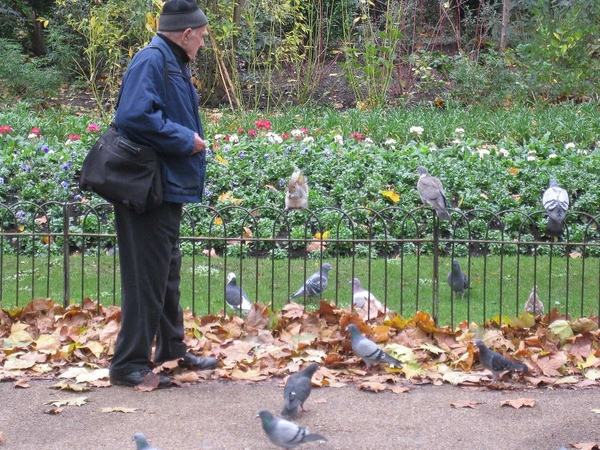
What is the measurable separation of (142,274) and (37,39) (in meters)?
16.6

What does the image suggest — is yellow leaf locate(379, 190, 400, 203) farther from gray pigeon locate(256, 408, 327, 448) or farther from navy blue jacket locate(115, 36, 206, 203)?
gray pigeon locate(256, 408, 327, 448)

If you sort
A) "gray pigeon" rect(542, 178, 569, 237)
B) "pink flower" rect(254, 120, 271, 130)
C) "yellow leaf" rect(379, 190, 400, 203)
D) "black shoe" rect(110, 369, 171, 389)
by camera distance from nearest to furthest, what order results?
"black shoe" rect(110, 369, 171, 389)
"gray pigeon" rect(542, 178, 569, 237)
"yellow leaf" rect(379, 190, 400, 203)
"pink flower" rect(254, 120, 271, 130)

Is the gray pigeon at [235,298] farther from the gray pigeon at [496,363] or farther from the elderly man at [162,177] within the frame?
the gray pigeon at [496,363]

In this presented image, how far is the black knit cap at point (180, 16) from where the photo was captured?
4988mm

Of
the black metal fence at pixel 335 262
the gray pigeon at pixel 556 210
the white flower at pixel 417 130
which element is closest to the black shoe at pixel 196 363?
the black metal fence at pixel 335 262

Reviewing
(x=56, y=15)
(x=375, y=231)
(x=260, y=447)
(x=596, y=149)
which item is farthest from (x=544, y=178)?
(x=56, y=15)

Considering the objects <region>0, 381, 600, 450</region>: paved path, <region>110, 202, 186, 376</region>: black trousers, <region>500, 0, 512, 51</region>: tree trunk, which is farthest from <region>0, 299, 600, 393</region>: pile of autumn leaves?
<region>500, 0, 512, 51</region>: tree trunk

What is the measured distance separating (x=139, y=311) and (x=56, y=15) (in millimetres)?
15802

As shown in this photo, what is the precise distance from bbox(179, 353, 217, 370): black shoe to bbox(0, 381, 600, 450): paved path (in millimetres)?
162

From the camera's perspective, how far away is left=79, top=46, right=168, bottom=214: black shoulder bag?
15.8 ft

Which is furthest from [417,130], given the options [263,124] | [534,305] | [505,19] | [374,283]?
[505,19]

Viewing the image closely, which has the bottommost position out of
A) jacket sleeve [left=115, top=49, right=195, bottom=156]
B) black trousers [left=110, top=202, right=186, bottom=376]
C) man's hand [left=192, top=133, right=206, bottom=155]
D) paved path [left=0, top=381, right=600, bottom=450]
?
paved path [left=0, top=381, right=600, bottom=450]

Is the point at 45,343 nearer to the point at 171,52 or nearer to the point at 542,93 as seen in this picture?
the point at 171,52

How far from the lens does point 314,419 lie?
15.6ft
